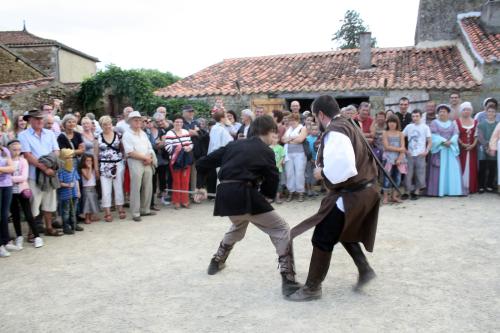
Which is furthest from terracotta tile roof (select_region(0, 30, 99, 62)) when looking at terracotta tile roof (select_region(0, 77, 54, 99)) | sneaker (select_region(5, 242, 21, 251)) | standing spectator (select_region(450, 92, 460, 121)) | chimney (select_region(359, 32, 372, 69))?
standing spectator (select_region(450, 92, 460, 121))

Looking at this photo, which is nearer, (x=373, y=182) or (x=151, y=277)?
(x=373, y=182)

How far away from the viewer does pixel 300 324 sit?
334cm

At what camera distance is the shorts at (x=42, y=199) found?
19.6 ft

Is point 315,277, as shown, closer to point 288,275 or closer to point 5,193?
point 288,275

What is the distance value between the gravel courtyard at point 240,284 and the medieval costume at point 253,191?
40 cm

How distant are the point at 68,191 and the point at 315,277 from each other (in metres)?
4.16

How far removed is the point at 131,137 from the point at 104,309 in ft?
12.6

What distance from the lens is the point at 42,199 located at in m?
6.13

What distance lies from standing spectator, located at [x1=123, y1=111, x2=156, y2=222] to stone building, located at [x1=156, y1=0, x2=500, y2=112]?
22.2 feet

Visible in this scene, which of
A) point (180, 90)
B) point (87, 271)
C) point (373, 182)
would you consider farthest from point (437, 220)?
point (180, 90)

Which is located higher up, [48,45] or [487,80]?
[48,45]

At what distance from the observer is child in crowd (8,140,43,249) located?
562 centimetres

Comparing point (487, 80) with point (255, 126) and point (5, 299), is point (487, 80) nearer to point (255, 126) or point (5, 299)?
point (255, 126)

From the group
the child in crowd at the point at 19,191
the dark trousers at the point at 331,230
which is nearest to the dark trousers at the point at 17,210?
the child in crowd at the point at 19,191
